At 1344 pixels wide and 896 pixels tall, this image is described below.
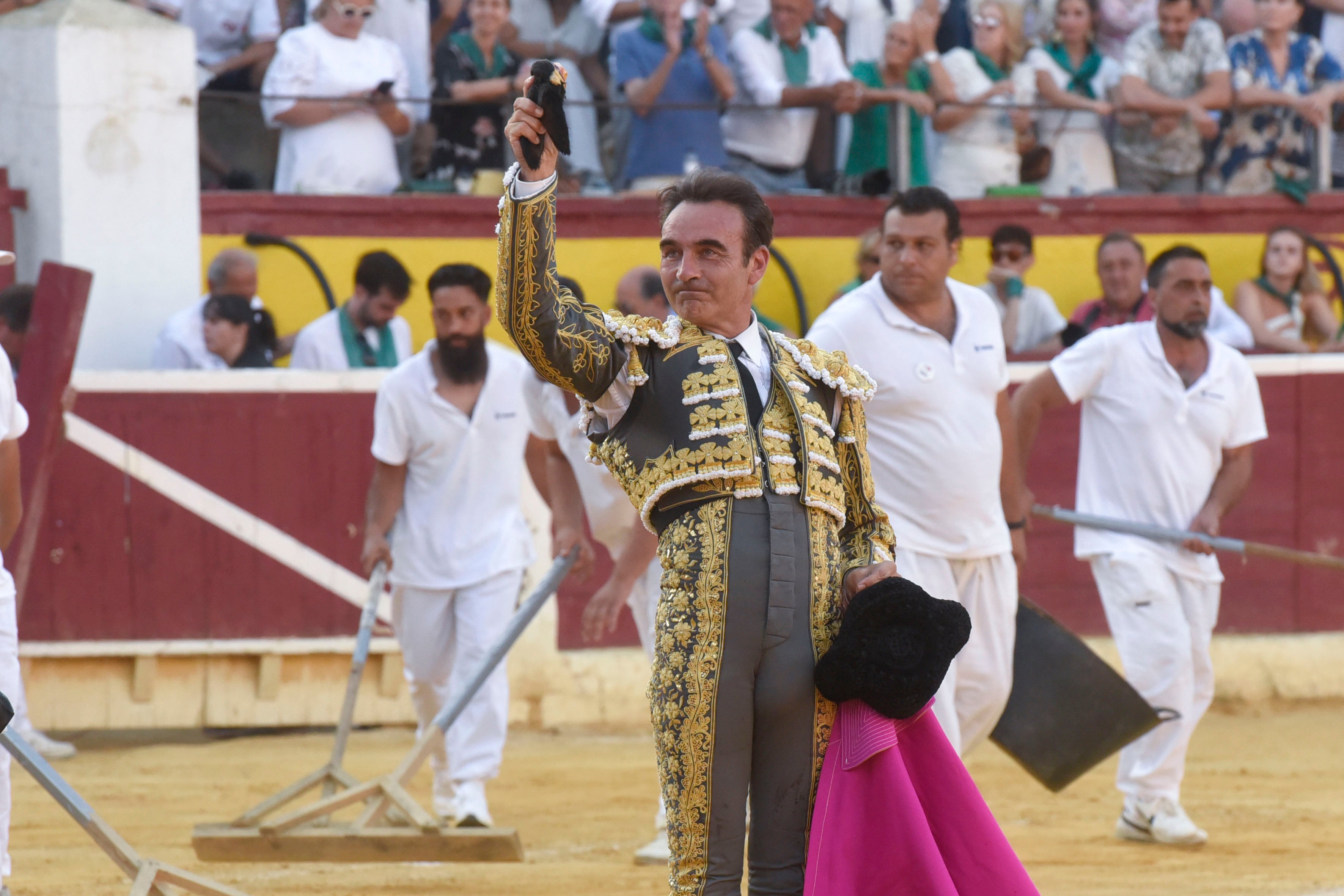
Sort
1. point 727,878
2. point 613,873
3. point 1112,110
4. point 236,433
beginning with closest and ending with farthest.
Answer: point 727,878, point 613,873, point 236,433, point 1112,110

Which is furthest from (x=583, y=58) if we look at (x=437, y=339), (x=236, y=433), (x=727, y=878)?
(x=727, y=878)

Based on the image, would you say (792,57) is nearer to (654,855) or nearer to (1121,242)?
(1121,242)

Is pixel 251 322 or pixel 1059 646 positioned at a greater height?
pixel 251 322

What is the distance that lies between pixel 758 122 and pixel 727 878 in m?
6.99

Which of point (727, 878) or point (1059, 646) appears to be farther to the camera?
point (1059, 646)

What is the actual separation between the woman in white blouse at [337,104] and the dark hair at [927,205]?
445cm

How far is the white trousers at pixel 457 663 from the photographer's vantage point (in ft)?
21.0

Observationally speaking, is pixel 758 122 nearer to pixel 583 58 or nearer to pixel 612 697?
pixel 583 58

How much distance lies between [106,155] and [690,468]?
246 inches

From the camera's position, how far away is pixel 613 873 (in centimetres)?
572

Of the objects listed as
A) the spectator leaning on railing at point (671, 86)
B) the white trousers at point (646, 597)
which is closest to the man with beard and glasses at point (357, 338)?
the spectator leaning on railing at point (671, 86)

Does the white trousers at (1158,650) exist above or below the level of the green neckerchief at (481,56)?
below

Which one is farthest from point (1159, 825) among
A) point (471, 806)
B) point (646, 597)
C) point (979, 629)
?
point (471, 806)

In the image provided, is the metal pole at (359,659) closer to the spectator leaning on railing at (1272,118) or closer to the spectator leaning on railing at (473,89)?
the spectator leaning on railing at (473,89)
